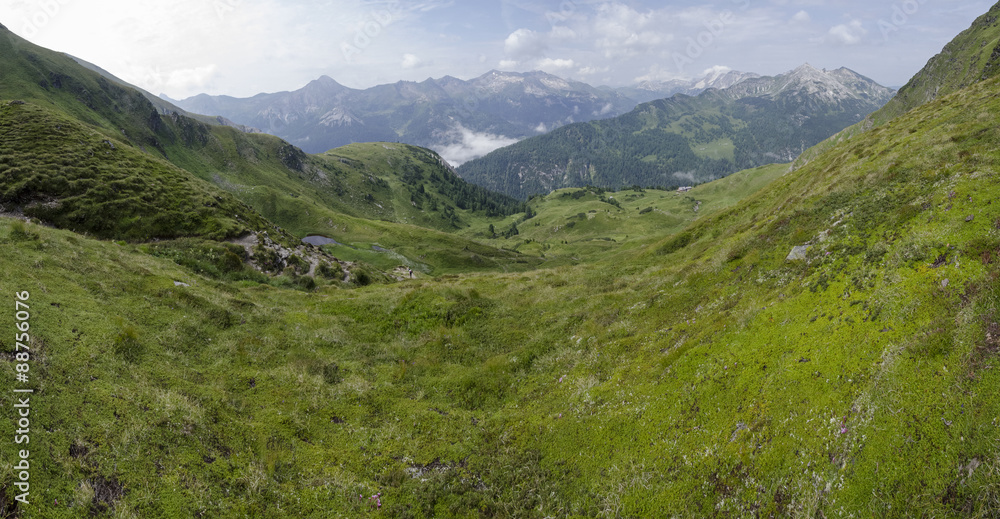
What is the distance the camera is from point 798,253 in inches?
725

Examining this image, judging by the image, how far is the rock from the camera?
711 inches

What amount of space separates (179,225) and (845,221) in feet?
208

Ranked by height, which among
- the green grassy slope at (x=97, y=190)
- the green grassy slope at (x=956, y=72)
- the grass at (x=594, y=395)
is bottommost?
the grass at (x=594, y=395)

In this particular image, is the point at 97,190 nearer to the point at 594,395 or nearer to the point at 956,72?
the point at 594,395

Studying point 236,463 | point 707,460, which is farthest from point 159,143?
point 707,460

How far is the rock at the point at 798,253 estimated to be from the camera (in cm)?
1806

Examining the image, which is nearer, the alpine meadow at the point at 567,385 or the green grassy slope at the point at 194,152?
the alpine meadow at the point at 567,385

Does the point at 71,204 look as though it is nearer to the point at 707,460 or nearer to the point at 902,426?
the point at 707,460

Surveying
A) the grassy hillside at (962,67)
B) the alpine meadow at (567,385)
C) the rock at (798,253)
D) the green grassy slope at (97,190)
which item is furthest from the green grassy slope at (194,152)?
the grassy hillside at (962,67)

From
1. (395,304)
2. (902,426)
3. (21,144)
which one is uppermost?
(21,144)

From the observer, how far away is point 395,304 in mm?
29031

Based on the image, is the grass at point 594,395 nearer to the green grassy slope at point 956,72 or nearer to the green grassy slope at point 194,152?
the green grassy slope at point 194,152

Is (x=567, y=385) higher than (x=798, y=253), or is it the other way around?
(x=798, y=253)

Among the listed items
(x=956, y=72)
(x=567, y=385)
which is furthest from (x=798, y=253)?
(x=956, y=72)
